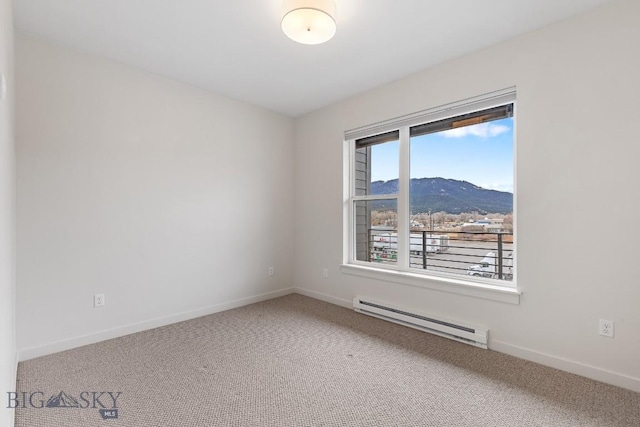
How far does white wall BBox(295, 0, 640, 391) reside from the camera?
206 cm

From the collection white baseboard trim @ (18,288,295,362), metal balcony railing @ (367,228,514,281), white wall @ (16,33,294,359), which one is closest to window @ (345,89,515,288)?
metal balcony railing @ (367,228,514,281)

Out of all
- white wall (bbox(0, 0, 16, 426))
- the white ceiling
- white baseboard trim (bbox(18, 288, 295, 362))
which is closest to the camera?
white wall (bbox(0, 0, 16, 426))

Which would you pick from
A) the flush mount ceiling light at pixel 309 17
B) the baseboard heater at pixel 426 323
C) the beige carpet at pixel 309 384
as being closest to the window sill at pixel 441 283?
the baseboard heater at pixel 426 323

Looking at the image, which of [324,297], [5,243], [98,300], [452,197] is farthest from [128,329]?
[452,197]

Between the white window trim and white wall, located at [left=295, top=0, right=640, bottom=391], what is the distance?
8 cm

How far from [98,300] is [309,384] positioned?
6.64 ft

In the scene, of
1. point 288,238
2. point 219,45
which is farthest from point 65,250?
point 288,238

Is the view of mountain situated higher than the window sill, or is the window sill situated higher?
the view of mountain

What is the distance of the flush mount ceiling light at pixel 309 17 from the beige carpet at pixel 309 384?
2.33 m

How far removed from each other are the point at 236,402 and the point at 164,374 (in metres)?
0.67

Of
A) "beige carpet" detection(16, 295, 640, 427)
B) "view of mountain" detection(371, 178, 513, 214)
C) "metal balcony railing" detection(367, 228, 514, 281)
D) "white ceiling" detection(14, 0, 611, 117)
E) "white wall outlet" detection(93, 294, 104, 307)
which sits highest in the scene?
"white ceiling" detection(14, 0, 611, 117)

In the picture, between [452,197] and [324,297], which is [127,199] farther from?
[452,197]

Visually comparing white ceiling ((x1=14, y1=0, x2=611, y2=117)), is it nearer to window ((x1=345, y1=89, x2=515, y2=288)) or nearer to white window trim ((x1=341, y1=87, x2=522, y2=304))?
white window trim ((x1=341, y1=87, x2=522, y2=304))

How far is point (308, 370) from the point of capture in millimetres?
2301
